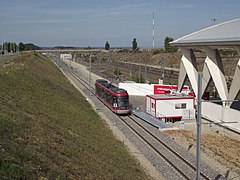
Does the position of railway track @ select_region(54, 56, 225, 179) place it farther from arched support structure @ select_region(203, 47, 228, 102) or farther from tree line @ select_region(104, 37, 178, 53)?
tree line @ select_region(104, 37, 178, 53)

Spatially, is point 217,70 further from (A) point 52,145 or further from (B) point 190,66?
(A) point 52,145

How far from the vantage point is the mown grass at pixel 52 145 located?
12.7m

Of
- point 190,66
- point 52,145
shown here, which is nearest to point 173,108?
point 190,66

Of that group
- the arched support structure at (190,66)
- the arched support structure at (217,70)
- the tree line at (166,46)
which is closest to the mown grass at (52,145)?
the arched support structure at (217,70)

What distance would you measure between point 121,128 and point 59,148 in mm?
13689

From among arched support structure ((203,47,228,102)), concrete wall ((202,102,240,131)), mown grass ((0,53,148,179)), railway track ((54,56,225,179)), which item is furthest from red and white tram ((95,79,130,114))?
arched support structure ((203,47,228,102))

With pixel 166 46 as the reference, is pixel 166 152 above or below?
below

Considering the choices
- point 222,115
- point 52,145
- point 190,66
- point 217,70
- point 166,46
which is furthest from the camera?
point 166,46

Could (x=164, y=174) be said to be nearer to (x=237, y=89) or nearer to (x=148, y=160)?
(x=148, y=160)

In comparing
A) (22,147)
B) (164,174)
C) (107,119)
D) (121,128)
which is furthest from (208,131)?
(22,147)

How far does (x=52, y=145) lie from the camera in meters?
16.8

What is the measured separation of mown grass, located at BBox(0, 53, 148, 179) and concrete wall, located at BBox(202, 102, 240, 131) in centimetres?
1192

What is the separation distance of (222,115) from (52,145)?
21.8m

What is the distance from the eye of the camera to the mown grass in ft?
41.8
